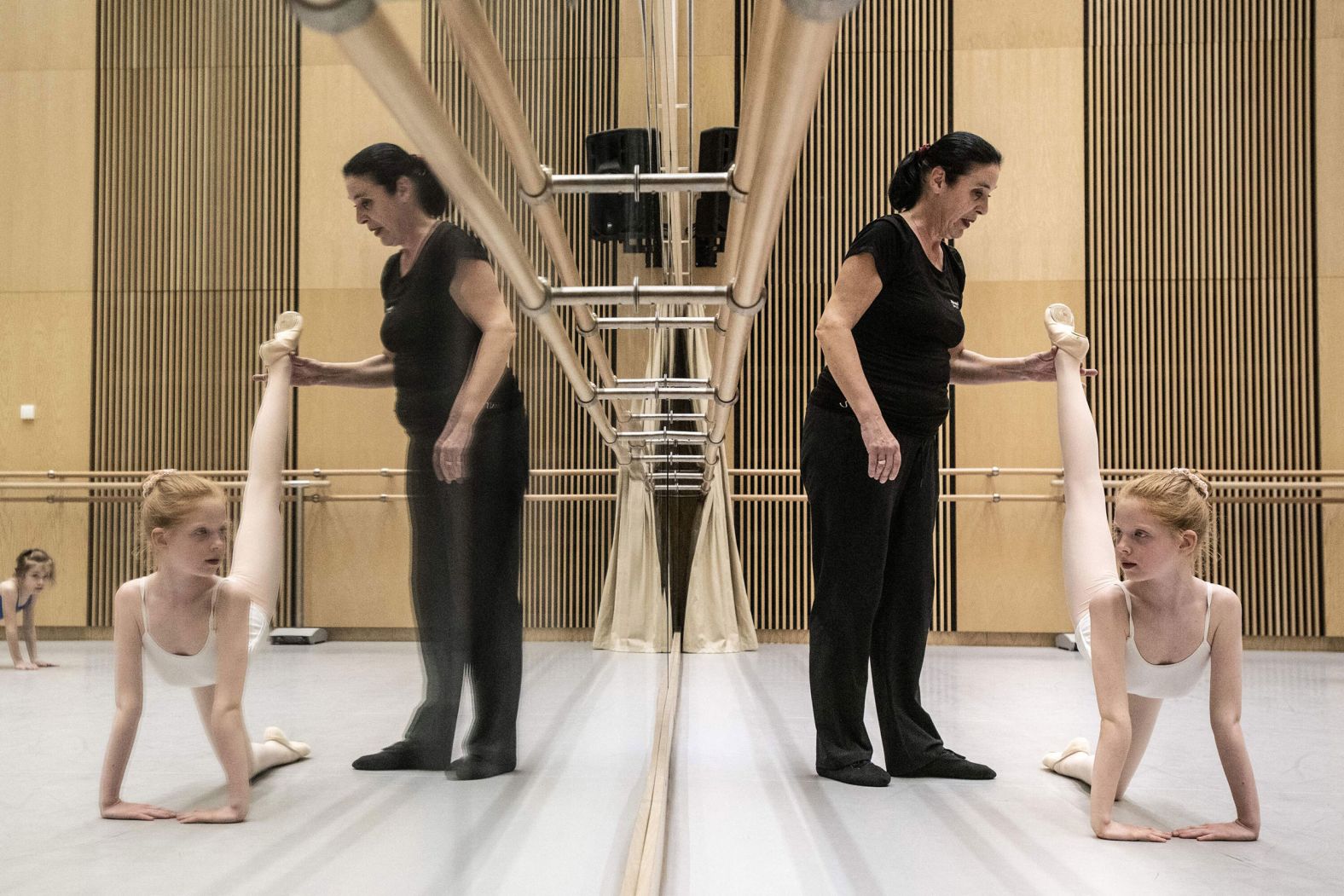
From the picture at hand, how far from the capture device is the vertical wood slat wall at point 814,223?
17.4 ft

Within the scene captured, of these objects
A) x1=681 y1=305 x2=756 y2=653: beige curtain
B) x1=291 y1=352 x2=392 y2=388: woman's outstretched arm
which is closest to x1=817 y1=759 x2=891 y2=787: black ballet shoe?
x1=291 y1=352 x2=392 y2=388: woman's outstretched arm

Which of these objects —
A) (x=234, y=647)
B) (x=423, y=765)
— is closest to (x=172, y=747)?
(x=234, y=647)

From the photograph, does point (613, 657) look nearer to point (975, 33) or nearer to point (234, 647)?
point (234, 647)

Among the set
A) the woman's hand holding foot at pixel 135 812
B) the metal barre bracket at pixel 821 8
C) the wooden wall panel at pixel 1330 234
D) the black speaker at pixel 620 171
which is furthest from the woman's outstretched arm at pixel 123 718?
the wooden wall panel at pixel 1330 234

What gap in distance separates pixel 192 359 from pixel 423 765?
228 millimetres

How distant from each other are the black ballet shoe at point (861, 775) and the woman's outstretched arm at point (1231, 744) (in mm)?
505

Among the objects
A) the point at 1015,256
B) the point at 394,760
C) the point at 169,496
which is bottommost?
the point at 394,760

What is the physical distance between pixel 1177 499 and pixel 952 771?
0.72 m

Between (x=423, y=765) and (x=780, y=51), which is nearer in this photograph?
(x=423, y=765)

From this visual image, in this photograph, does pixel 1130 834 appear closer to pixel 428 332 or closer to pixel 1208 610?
pixel 1208 610

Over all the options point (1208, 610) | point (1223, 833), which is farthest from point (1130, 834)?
point (1208, 610)

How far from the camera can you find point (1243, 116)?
207 inches

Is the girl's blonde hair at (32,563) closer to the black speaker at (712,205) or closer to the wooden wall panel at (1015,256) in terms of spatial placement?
the black speaker at (712,205)

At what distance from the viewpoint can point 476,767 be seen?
1.62ft
